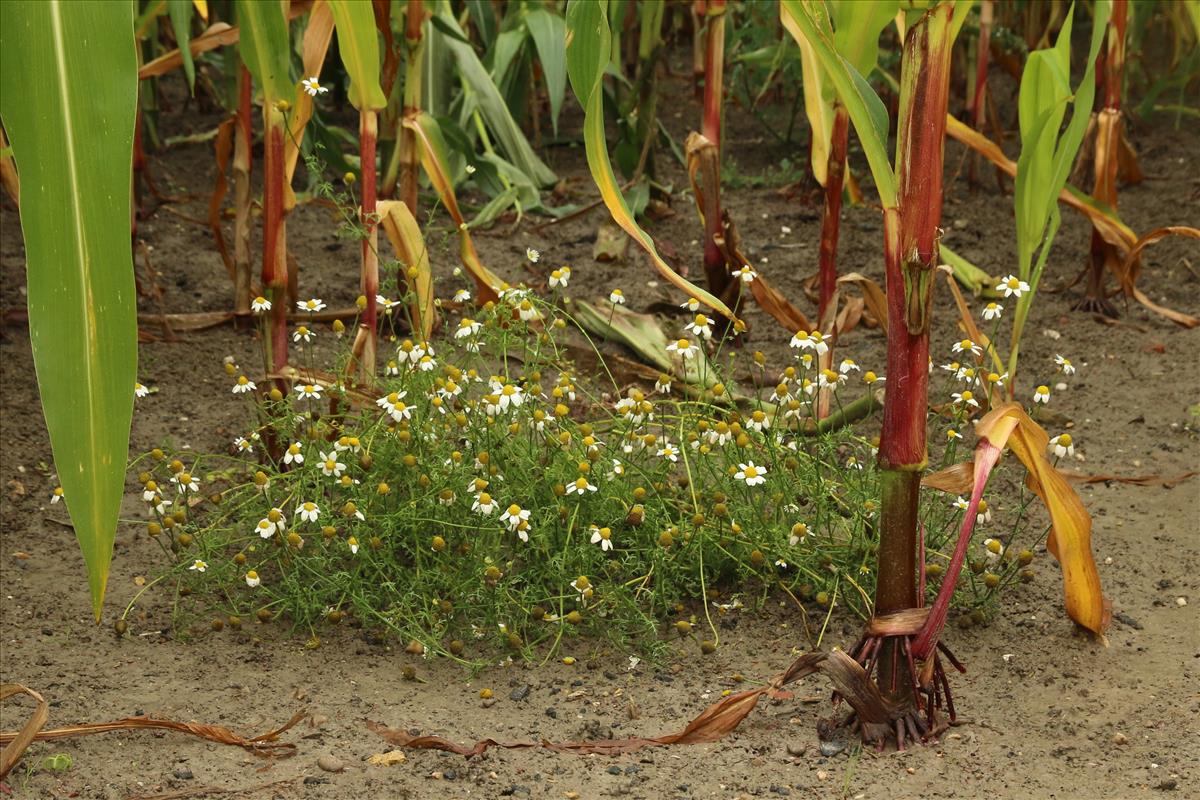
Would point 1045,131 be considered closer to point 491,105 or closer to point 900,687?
point 900,687

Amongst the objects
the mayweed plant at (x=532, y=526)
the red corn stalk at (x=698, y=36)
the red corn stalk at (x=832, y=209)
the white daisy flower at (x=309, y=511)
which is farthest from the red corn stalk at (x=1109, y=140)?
the white daisy flower at (x=309, y=511)

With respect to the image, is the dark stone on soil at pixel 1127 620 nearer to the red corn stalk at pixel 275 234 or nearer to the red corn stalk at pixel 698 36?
the red corn stalk at pixel 275 234

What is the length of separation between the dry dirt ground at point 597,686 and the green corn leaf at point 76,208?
531 mm

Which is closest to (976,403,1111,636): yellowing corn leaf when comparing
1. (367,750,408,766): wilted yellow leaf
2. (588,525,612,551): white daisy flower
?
(588,525,612,551): white daisy flower

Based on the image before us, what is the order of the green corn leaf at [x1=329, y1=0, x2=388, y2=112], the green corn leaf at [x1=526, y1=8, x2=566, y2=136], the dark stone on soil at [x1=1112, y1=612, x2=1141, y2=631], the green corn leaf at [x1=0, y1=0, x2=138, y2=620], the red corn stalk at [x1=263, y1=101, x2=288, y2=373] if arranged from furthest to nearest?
the green corn leaf at [x1=526, y1=8, x2=566, y2=136]
the red corn stalk at [x1=263, y1=101, x2=288, y2=373]
the green corn leaf at [x1=329, y1=0, x2=388, y2=112]
the dark stone on soil at [x1=1112, y1=612, x2=1141, y2=631]
the green corn leaf at [x1=0, y1=0, x2=138, y2=620]

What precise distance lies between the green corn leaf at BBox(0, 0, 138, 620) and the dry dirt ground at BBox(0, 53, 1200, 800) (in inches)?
20.9

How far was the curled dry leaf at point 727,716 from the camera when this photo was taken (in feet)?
4.53

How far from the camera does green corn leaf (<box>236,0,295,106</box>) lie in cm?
192

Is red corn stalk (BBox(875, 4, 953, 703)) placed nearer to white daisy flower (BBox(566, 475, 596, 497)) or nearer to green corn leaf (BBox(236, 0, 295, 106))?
white daisy flower (BBox(566, 475, 596, 497))

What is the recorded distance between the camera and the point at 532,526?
170cm

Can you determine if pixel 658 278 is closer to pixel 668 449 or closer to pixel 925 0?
pixel 668 449

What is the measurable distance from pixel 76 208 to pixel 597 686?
0.89 m

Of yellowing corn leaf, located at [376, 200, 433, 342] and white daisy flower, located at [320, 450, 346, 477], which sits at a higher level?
yellowing corn leaf, located at [376, 200, 433, 342]

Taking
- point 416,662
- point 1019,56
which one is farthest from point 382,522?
point 1019,56
